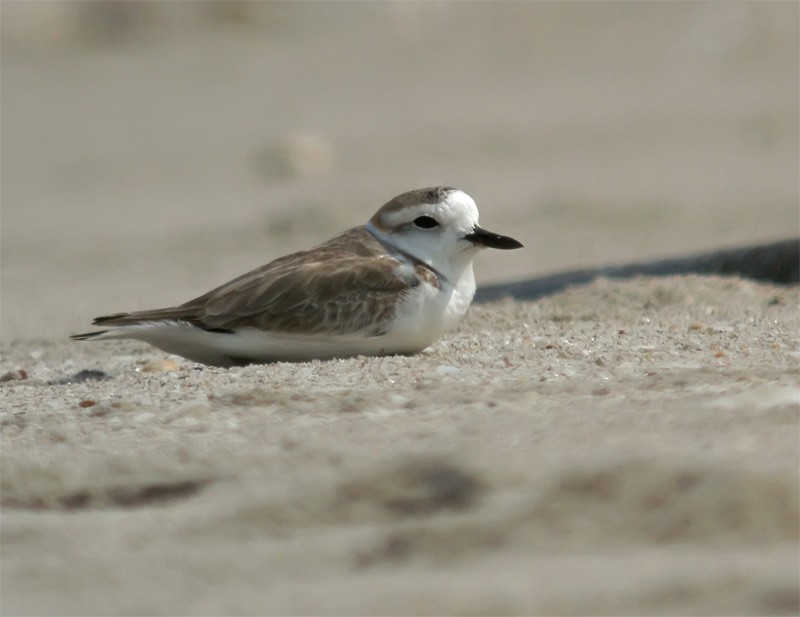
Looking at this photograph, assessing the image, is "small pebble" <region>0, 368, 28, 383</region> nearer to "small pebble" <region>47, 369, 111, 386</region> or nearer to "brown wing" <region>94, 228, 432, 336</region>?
"small pebble" <region>47, 369, 111, 386</region>

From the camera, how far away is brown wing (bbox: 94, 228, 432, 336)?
4895 mm

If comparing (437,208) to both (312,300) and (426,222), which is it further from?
(312,300)

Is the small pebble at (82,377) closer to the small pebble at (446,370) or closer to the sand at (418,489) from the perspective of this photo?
the sand at (418,489)

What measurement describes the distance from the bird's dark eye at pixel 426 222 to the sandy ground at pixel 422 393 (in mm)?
442

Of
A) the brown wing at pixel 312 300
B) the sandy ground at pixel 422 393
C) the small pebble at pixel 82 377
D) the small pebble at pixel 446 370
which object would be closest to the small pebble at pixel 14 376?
the sandy ground at pixel 422 393

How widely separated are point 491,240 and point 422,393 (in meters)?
0.93

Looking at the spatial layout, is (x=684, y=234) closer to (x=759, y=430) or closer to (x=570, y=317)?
(x=570, y=317)

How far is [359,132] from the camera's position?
14242 millimetres

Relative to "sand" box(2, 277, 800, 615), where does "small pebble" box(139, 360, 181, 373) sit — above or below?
above

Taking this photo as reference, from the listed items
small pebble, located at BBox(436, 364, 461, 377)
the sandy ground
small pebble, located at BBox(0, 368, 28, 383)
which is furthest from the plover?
small pebble, located at BBox(0, 368, 28, 383)

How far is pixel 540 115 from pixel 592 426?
11.0 metres

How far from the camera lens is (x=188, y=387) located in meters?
4.62

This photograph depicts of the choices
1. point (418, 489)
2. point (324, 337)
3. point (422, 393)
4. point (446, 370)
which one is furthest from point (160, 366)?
point (418, 489)

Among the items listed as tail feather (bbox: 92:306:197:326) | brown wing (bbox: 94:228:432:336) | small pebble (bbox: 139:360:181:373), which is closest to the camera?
brown wing (bbox: 94:228:432:336)
